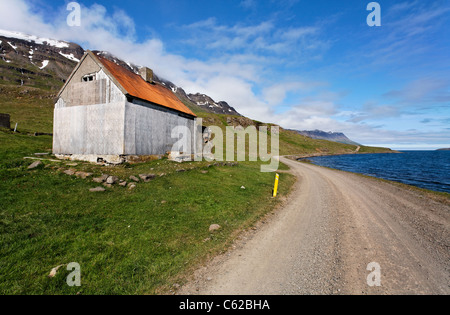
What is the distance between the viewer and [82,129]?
19.6 meters

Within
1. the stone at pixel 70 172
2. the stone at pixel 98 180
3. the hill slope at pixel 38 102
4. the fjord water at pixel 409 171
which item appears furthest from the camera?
the hill slope at pixel 38 102

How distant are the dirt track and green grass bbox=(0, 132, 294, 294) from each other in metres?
0.94

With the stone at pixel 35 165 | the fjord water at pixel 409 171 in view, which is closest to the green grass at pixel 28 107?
the stone at pixel 35 165

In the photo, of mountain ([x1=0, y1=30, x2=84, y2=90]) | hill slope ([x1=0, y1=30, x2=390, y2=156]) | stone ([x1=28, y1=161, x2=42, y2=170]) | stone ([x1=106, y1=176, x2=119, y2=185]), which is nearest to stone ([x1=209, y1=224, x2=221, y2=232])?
stone ([x1=106, y1=176, x2=119, y2=185])

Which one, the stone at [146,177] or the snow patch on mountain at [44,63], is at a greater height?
the snow patch on mountain at [44,63]

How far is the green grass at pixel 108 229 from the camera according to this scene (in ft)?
16.5

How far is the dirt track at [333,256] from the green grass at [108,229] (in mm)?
943

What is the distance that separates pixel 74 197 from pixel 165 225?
17.7 feet

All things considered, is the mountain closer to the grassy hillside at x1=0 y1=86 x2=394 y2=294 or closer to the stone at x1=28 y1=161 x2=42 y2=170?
the stone at x1=28 y1=161 x2=42 y2=170

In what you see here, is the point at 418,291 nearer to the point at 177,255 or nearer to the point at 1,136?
the point at 177,255

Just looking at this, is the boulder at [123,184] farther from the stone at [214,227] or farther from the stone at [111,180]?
the stone at [214,227]

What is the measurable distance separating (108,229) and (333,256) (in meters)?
8.20

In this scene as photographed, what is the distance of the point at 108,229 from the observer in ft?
24.3

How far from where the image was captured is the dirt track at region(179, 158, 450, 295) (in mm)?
4930
